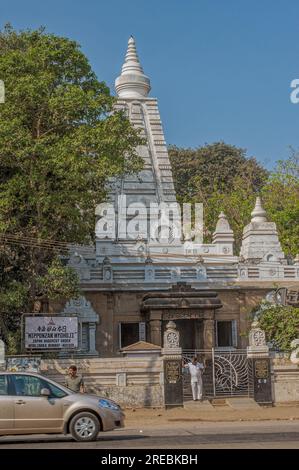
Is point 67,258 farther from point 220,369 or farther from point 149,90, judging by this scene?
point 149,90

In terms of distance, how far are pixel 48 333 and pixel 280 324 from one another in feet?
29.0

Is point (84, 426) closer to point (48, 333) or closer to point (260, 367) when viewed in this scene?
point (48, 333)

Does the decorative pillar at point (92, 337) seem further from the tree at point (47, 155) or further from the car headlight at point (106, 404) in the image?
the car headlight at point (106, 404)

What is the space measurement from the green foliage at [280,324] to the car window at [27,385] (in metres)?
13.3

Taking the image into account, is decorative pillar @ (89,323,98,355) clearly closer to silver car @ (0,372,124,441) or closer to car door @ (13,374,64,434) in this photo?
silver car @ (0,372,124,441)

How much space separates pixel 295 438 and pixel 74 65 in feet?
60.2

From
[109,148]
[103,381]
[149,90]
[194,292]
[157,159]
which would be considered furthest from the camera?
[149,90]

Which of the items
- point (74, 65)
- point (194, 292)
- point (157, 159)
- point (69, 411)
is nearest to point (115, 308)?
point (194, 292)

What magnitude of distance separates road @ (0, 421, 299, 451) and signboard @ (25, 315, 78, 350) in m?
6.87

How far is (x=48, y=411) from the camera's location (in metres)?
14.1

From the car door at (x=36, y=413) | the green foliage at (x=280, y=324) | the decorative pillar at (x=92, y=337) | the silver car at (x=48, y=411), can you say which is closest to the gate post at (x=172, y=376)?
the green foliage at (x=280, y=324)

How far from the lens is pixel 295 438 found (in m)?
14.5

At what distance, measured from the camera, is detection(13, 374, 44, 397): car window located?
14.4 metres

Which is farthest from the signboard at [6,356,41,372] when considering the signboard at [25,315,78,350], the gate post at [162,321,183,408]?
the gate post at [162,321,183,408]
